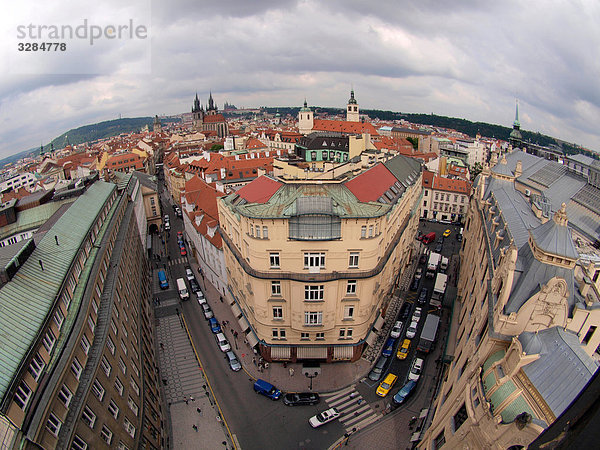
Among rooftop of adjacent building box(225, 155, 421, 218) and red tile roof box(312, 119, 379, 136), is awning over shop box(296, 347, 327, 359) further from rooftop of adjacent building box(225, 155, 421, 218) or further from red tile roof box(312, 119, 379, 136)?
red tile roof box(312, 119, 379, 136)

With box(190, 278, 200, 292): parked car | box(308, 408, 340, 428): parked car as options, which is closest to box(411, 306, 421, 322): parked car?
box(308, 408, 340, 428): parked car

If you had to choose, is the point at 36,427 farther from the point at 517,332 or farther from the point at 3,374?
the point at 517,332

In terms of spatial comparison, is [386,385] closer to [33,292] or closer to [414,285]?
[414,285]

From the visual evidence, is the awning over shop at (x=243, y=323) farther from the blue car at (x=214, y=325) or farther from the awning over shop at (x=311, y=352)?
the awning over shop at (x=311, y=352)

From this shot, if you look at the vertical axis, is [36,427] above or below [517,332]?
below

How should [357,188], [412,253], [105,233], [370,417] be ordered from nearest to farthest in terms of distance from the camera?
[370,417]
[105,233]
[357,188]
[412,253]

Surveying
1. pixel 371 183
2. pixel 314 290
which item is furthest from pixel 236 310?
pixel 371 183

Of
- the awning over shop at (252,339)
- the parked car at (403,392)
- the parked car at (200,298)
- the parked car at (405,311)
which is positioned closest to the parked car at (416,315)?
the parked car at (405,311)

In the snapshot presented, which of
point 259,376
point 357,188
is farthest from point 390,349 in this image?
point 357,188
